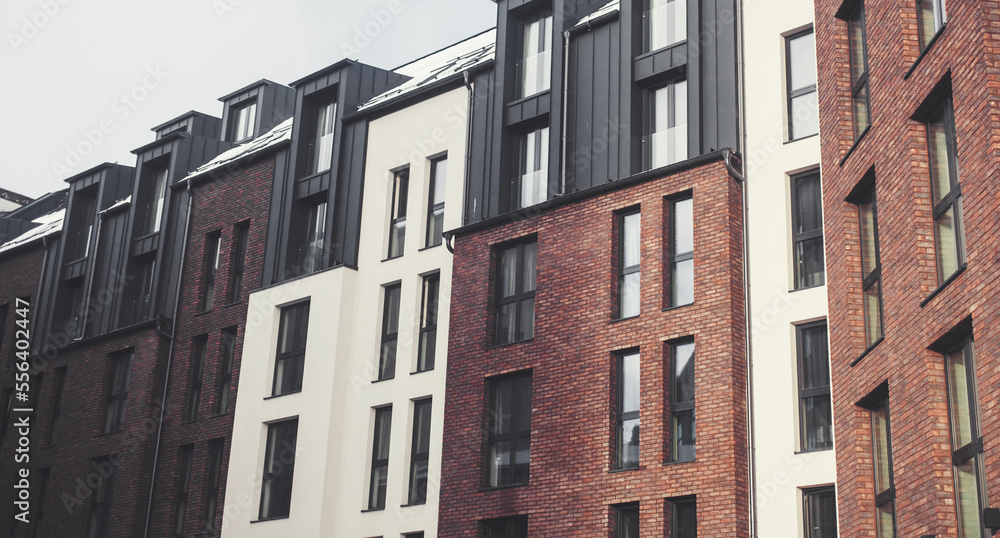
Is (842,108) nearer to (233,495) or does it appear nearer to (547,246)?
(547,246)

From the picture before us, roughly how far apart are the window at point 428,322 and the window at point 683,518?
8000 millimetres

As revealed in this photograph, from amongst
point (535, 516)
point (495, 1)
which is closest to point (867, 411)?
point (535, 516)

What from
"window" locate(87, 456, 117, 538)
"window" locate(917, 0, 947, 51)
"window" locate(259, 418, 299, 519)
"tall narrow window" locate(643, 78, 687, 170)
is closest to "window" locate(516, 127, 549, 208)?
"tall narrow window" locate(643, 78, 687, 170)

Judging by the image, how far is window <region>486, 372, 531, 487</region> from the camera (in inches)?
997

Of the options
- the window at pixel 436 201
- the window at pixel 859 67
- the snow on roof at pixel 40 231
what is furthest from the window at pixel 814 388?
the snow on roof at pixel 40 231

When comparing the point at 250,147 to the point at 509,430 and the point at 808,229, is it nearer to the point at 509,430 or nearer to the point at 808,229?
the point at 509,430

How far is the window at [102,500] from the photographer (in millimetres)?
34594

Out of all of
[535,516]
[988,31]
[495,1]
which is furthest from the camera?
[495,1]

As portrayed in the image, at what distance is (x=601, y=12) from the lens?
1103 inches

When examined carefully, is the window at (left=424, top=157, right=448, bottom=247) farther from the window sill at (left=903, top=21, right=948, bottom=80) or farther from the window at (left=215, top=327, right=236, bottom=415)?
the window sill at (left=903, top=21, right=948, bottom=80)

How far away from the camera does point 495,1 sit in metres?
30.3

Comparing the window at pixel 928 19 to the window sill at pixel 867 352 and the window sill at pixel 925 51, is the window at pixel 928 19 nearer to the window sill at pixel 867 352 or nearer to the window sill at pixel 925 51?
the window sill at pixel 925 51

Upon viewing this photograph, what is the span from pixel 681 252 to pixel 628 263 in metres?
1.29

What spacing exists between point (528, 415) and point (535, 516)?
7.81 ft
